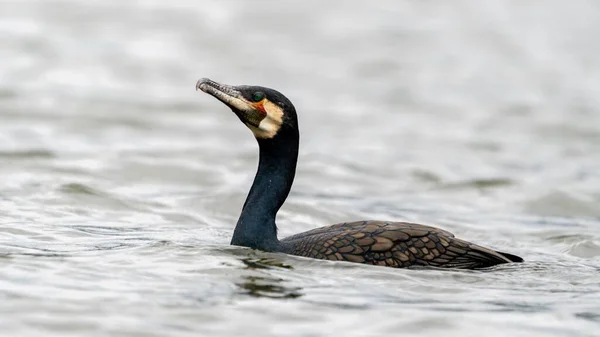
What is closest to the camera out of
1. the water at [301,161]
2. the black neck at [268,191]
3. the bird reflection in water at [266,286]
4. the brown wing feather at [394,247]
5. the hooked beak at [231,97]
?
the water at [301,161]

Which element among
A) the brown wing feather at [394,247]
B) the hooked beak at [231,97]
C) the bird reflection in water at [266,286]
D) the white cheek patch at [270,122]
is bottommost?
the bird reflection in water at [266,286]

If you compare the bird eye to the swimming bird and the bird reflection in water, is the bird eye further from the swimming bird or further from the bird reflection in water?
the bird reflection in water

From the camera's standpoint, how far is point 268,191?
Answer: 12859mm

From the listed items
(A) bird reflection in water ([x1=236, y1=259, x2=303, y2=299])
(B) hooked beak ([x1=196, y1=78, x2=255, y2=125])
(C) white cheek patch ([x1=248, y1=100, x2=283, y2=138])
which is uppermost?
(B) hooked beak ([x1=196, y1=78, x2=255, y2=125])

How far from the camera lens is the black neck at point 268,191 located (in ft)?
41.4

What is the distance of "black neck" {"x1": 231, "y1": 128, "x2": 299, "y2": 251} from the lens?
12.6 m

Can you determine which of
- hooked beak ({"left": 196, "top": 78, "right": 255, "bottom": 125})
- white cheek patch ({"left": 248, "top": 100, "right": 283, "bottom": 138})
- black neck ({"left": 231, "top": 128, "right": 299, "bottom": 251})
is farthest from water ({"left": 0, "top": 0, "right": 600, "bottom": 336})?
hooked beak ({"left": 196, "top": 78, "right": 255, "bottom": 125})

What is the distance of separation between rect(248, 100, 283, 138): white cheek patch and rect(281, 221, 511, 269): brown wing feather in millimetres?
1082

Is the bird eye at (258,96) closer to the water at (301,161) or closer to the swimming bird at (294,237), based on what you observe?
the swimming bird at (294,237)

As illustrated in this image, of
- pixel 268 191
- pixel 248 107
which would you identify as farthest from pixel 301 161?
pixel 248 107

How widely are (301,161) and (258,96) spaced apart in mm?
9891

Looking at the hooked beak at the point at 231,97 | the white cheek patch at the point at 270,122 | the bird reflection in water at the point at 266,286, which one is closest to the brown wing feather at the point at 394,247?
the bird reflection in water at the point at 266,286

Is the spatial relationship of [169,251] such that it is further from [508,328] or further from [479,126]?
[479,126]

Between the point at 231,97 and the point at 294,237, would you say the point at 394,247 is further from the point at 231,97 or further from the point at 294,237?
the point at 231,97
